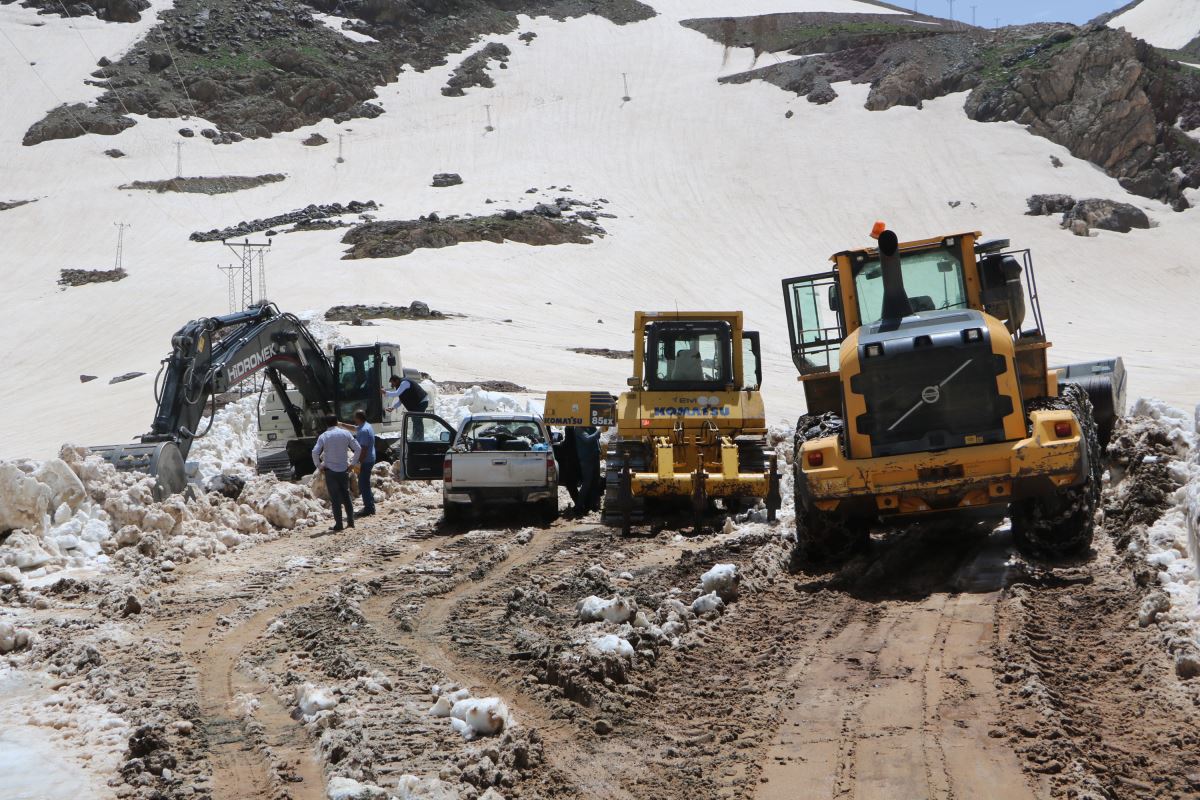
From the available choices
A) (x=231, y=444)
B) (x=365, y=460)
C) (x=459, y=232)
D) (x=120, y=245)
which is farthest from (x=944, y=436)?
(x=120, y=245)

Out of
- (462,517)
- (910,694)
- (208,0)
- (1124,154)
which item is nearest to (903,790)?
(910,694)

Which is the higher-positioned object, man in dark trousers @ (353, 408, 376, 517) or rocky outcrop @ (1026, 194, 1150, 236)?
rocky outcrop @ (1026, 194, 1150, 236)

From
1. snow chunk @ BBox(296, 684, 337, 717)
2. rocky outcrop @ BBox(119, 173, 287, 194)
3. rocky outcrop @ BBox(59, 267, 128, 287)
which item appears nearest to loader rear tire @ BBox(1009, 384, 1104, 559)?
snow chunk @ BBox(296, 684, 337, 717)

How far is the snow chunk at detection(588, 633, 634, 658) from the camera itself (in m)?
7.25

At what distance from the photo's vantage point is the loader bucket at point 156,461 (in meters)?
13.8

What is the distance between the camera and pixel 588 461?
16.4 meters

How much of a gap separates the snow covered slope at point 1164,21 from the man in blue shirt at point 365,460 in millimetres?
131744

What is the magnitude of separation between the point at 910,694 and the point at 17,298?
49.4 meters

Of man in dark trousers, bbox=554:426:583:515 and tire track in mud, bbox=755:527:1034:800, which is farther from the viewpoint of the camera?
man in dark trousers, bbox=554:426:583:515

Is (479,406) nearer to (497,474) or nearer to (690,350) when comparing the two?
(497,474)

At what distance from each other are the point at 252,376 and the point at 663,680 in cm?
1257

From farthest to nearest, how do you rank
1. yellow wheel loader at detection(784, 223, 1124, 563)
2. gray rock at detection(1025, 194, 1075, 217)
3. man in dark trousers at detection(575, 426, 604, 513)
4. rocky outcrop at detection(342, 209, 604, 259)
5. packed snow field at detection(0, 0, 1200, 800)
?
gray rock at detection(1025, 194, 1075, 217) < rocky outcrop at detection(342, 209, 604, 259) < man in dark trousers at detection(575, 426, 604, 513) < yellow wheel loader at detection(784, 223, 1124, 563) < packed snow field at detection(0, 0, 1200, 800)

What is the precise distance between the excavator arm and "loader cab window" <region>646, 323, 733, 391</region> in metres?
5.70

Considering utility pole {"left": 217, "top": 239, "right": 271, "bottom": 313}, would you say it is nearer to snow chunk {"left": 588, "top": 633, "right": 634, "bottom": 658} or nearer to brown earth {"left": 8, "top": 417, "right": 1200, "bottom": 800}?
brown earth {"left": 8, "top": 417, "right": 1200, "bottom": 800}
